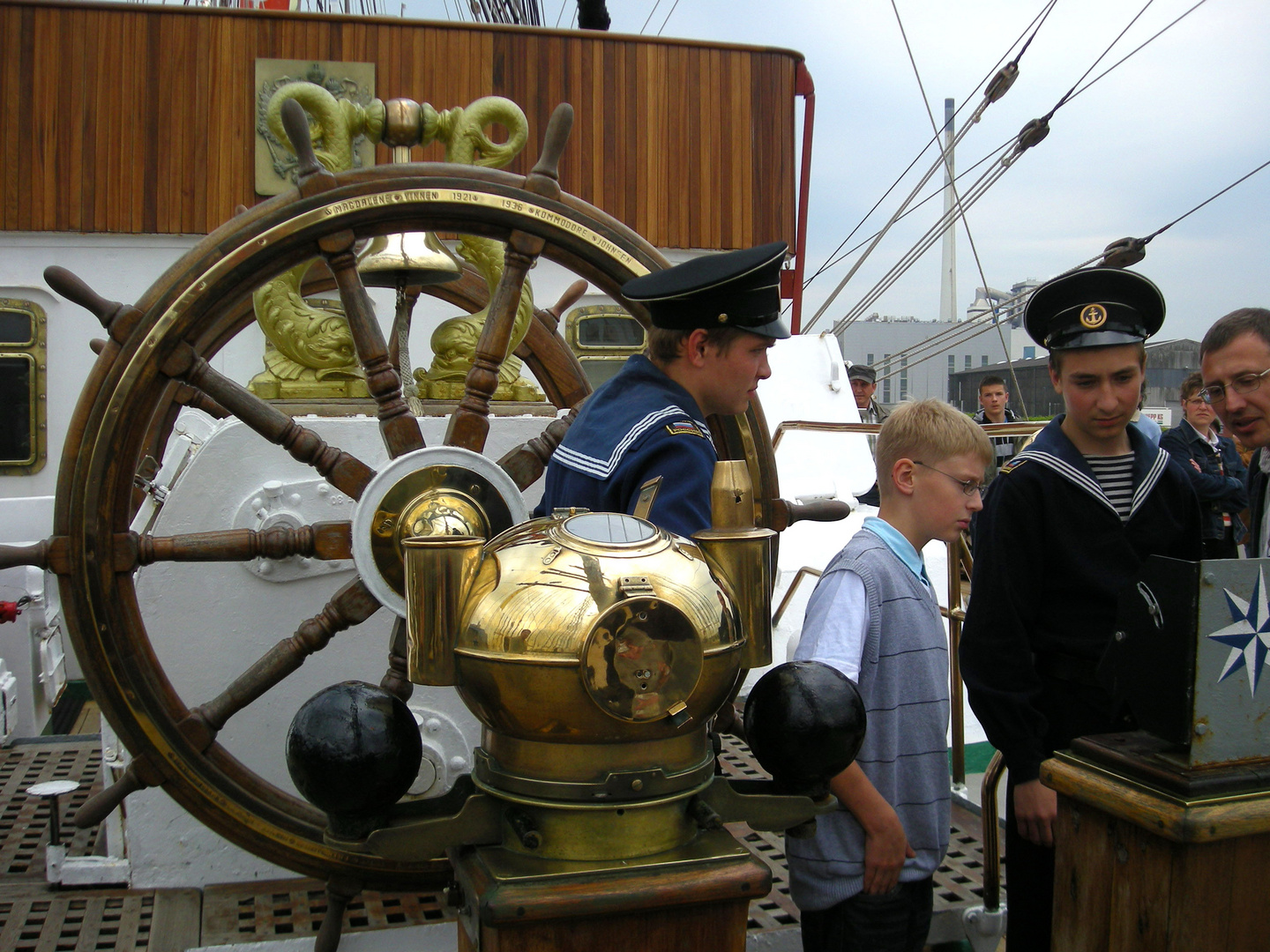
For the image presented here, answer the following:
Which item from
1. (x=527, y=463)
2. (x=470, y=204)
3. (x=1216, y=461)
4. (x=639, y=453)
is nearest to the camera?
(x=639, y=453)

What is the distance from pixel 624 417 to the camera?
52.4 inches

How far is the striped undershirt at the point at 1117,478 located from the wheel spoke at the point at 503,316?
91cm

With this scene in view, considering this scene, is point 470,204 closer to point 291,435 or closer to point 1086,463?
point 291,435

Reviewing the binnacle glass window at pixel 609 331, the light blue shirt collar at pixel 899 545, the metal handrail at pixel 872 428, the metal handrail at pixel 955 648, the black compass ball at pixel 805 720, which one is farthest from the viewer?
the binnacle glass window at pixel 609 331

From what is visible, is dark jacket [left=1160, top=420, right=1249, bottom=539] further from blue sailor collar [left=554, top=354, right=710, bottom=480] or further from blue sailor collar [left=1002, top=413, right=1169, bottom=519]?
blue sailor collar [left=554, top=354, right=710, bottom=480]

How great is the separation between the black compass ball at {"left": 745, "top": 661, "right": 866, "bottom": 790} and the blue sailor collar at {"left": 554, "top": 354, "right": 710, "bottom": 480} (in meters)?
0.39

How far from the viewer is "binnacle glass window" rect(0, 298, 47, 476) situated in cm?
486

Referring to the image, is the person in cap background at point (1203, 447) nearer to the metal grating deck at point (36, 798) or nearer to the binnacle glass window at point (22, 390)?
the metal grating deck at point (36, 798)

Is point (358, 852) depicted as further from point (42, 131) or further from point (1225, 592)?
point (42, 131)

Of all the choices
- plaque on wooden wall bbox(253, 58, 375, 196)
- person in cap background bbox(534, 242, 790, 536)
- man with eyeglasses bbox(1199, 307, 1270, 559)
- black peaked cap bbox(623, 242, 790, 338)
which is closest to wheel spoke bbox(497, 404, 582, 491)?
person in cap background bbox(534, 242, 790, 536)

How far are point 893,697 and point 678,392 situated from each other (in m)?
0.50

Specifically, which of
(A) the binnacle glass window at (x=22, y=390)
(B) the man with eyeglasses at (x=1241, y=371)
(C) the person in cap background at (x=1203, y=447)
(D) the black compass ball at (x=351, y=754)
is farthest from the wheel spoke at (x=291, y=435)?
(A) the binnacle glass window at (x=22, y=390)

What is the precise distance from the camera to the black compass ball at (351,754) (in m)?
0.87

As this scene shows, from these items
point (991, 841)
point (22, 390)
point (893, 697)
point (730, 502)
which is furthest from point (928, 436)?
point (22, 390)
